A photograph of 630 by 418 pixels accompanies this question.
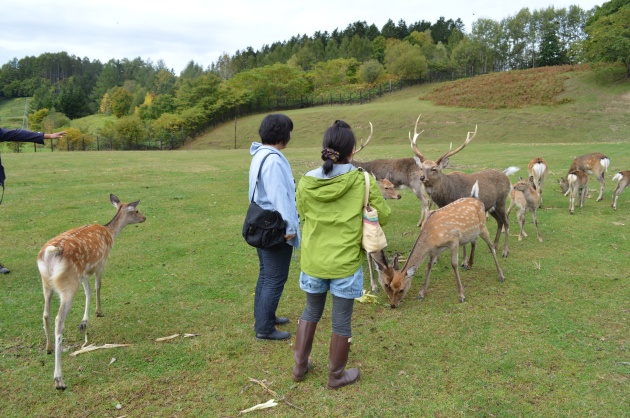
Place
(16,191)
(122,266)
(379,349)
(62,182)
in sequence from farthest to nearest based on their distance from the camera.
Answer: (62,182), (16,191), (122,266), (379,349)

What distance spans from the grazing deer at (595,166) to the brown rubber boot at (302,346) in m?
10.1

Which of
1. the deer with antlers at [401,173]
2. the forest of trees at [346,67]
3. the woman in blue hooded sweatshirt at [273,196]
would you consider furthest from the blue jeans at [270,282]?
the forest of trees at [346,67]

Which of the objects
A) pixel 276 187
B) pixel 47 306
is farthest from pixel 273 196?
pixel 47 306

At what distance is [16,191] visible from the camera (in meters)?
12.0

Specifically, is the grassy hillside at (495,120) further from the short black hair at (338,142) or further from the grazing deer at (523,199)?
the short black hair at (338,142)

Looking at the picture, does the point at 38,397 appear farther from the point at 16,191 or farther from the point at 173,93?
the point at 173,93

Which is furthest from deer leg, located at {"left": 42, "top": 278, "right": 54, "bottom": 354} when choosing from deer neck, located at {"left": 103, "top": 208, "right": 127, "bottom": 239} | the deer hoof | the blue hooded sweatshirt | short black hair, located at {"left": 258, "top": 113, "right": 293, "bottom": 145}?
short black hair, located at {"left": 258, "top": 113, "right": 293, "bottom": 145}

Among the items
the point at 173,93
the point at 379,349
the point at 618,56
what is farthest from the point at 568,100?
the point at 173,93

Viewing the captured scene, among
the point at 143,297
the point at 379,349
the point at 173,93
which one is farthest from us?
the point at 173,93

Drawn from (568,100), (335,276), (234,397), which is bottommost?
(234,397)

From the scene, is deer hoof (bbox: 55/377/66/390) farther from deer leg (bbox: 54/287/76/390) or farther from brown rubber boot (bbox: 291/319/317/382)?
brown rubber boot (bbox: 291/319/317/382)

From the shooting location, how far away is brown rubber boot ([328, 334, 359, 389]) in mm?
3396

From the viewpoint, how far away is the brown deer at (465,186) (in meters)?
7.29

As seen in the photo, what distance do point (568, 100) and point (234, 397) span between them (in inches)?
1688
